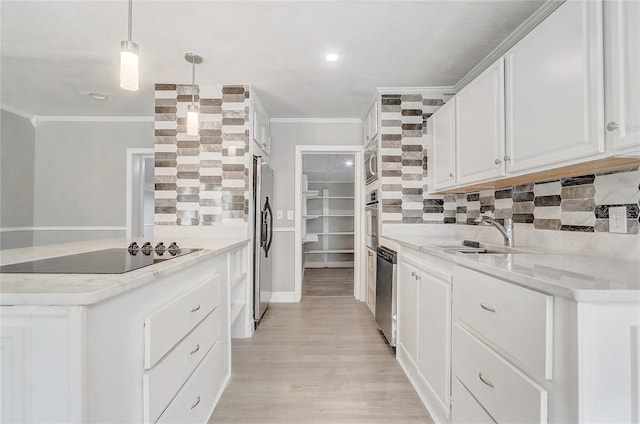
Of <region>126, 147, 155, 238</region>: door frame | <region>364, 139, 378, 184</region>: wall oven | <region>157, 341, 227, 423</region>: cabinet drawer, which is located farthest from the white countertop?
<region>126, 147, 155, 238</region>: door frame

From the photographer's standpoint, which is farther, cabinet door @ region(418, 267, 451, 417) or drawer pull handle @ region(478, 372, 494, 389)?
cabinet door @ region(418, 267, 451, 417)

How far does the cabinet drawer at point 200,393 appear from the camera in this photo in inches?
48.7

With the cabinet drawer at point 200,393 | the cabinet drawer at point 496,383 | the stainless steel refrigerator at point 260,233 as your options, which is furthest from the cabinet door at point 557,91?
the stainless steel refrigerator at point 260,233

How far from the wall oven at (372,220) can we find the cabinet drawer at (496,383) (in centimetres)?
182

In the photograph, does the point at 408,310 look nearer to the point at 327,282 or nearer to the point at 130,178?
the point at 327,282

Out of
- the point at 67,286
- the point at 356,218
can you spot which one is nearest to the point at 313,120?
the point at 356,218

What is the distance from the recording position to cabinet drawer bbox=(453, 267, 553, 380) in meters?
0.90

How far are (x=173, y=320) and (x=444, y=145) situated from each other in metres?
2.41

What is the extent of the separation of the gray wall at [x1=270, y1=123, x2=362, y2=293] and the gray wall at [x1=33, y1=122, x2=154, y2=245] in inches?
73.2

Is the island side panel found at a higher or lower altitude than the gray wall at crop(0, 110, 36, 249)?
lower

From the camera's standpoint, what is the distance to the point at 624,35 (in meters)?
1.09

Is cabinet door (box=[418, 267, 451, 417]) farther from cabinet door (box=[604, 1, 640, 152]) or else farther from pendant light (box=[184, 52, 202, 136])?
pendant light (box=[184, 52, 202, 136])

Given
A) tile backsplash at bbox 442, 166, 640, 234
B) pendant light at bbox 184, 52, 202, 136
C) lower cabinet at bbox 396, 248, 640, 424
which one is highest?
pendant light at bbox 184, 52, 202, 136

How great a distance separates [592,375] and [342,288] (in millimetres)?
3996
